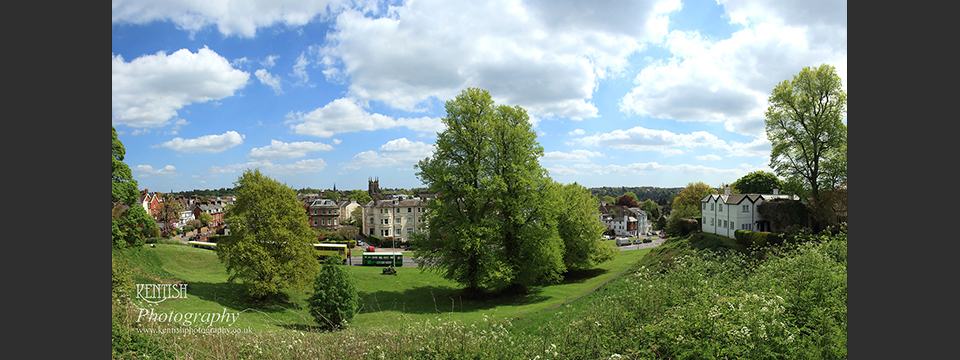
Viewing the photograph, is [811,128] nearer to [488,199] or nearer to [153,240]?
[488,199]

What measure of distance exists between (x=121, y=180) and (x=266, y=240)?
7.00m

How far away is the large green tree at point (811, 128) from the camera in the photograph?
20094 millimetres

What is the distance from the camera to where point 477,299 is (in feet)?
70.6

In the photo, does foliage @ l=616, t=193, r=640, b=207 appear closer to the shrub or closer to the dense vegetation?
the shrub

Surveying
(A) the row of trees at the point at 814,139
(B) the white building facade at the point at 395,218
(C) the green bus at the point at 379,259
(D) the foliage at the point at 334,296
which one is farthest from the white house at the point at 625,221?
→ (D) the foliage at the point at 334,296

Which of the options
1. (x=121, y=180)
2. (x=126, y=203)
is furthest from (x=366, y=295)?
(x=121, y=180)

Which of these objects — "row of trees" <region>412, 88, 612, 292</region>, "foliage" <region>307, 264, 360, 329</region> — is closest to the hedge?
"row of trees" <region>412, 88, 612, 292</region>

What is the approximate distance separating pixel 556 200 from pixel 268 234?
16.8 meters

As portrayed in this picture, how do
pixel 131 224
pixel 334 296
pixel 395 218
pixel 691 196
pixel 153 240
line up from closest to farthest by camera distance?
1. pixel 334 296
2. pixel 131 224
3. pixel 153 240
4. pixel 395 218
5. pixel 691 196

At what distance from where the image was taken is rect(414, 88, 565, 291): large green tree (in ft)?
65.1

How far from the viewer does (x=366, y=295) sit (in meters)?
24.3

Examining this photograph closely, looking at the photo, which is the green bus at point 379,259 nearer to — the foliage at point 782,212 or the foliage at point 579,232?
the foliage at point 579,232

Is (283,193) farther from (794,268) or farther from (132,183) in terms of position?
(794,268)

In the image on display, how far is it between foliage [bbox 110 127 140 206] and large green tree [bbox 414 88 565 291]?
45.0ft
